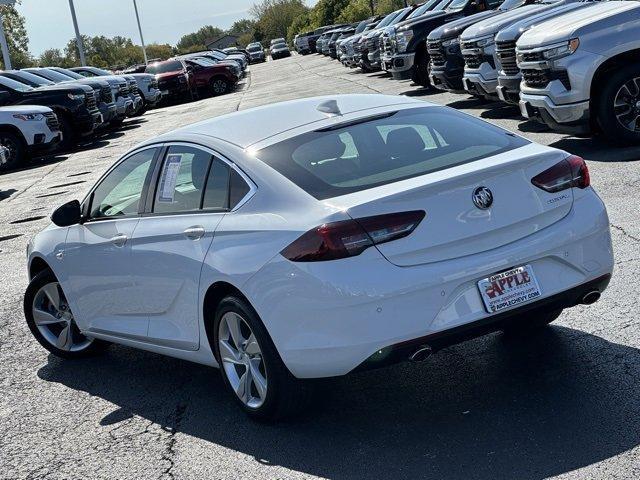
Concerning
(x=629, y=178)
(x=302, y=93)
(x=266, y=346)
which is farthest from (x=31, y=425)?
(x=302, y=93)

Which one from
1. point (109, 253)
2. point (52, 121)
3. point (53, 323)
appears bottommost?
point (53, 323)

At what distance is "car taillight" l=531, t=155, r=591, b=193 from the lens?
16.6 feet

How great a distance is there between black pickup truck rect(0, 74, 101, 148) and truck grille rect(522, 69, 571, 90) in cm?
1596

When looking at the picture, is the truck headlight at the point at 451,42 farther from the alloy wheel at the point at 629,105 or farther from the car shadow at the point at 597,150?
the alloy wheel at the point at 629,105

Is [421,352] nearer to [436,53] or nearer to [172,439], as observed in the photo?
[172,439]

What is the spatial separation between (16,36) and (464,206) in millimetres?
120048

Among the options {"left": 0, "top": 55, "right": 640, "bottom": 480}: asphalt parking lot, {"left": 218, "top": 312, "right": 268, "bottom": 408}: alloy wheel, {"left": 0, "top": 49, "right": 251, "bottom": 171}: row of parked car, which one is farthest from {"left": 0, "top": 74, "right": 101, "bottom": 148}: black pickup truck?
{"left": 218, "top": 312, "right": 268, "bottom": 408}: alloy wheel

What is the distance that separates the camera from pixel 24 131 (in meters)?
22.9

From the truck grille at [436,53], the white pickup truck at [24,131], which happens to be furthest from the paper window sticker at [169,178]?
the white pickup truck at [24,131]

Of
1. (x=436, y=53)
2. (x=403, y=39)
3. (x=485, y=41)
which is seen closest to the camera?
(x=485, y=41)

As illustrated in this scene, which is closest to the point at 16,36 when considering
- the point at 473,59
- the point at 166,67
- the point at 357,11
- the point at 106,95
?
the point at 357,11

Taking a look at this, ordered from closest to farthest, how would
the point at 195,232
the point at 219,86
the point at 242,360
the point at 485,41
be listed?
the point at 242,360 → the point at 195,232 → the point at 485,41 → the point at 219,86

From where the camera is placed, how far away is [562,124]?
11.9m

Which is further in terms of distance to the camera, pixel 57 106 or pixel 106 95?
pixel 106 95
